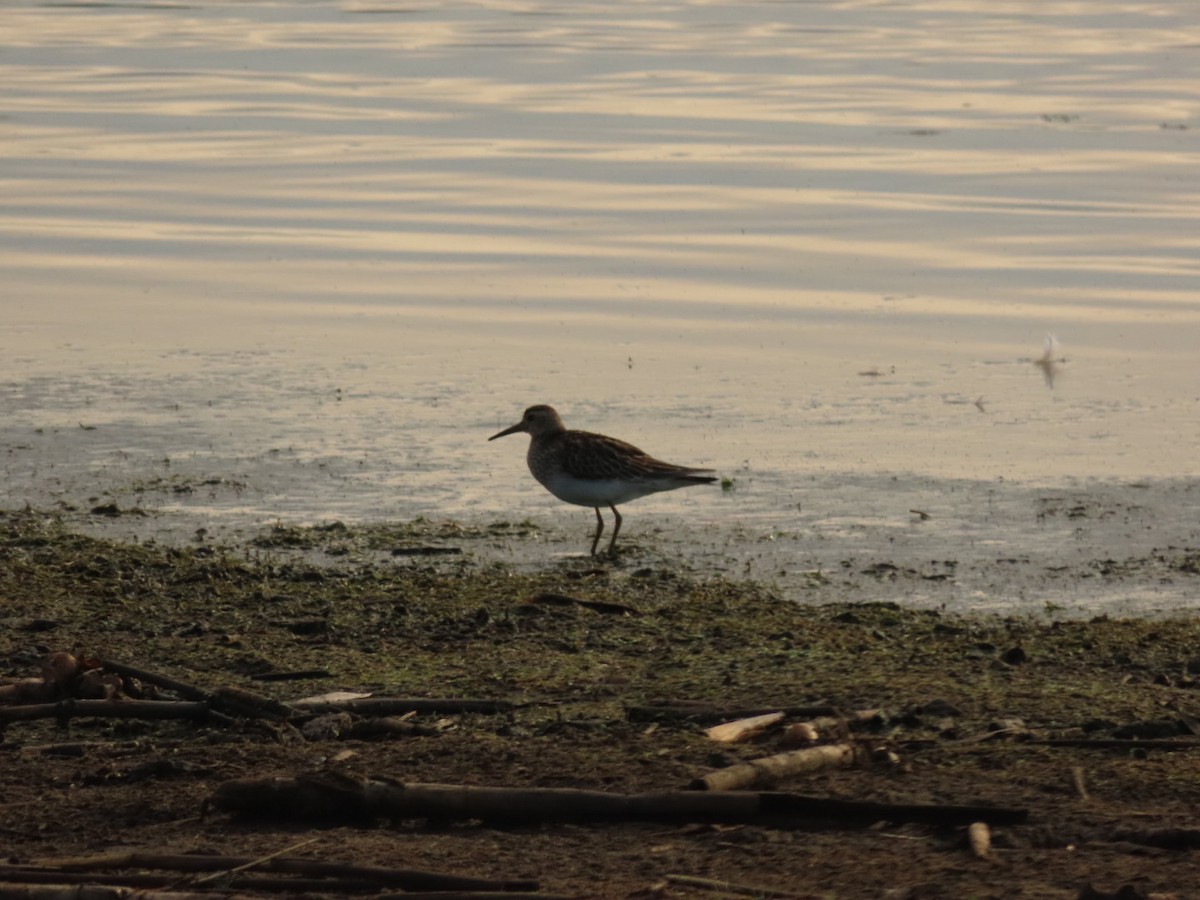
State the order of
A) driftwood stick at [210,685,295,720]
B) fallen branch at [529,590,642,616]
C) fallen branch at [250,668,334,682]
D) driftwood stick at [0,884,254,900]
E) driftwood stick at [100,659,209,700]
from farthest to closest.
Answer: fallen branch at [529,590,642,616] < fallen branch at [250,668,334,682] < driftwood stick at [100,659,209,700] < driftwood stick at [210,685,295,720] < driftwood stick at [0,884,254,900]

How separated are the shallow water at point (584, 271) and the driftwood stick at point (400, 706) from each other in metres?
3.76

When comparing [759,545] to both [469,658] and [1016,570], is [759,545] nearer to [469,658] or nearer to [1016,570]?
[1016,570]

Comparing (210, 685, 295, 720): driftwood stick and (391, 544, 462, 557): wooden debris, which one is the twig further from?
(391, 544, 462, 557): wooden debris

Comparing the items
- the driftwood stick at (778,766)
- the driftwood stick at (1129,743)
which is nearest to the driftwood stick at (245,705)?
the driftwood stick at (778,766)

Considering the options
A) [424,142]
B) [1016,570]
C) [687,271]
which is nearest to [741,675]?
[1016,570]

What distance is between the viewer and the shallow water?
12.0 m

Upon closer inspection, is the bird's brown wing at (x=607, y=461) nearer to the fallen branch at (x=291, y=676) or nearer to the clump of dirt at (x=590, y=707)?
the clump of dirt at (x=590, y=707)

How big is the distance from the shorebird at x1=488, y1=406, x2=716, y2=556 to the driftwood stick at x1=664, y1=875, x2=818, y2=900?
202 inches

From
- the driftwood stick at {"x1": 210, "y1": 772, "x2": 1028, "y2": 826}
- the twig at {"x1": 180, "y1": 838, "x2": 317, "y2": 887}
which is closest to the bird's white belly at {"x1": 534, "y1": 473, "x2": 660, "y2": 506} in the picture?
the driftwood stick at {"x1": 210, "y1": 772, "x2": 1028, "y2": 826}

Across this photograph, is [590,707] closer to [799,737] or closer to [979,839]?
[799,737]

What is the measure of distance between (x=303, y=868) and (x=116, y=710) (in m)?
1.67

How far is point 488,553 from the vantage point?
10.3 meters

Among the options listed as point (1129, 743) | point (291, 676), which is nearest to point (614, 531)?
point (291, 676)

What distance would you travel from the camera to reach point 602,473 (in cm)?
1070
